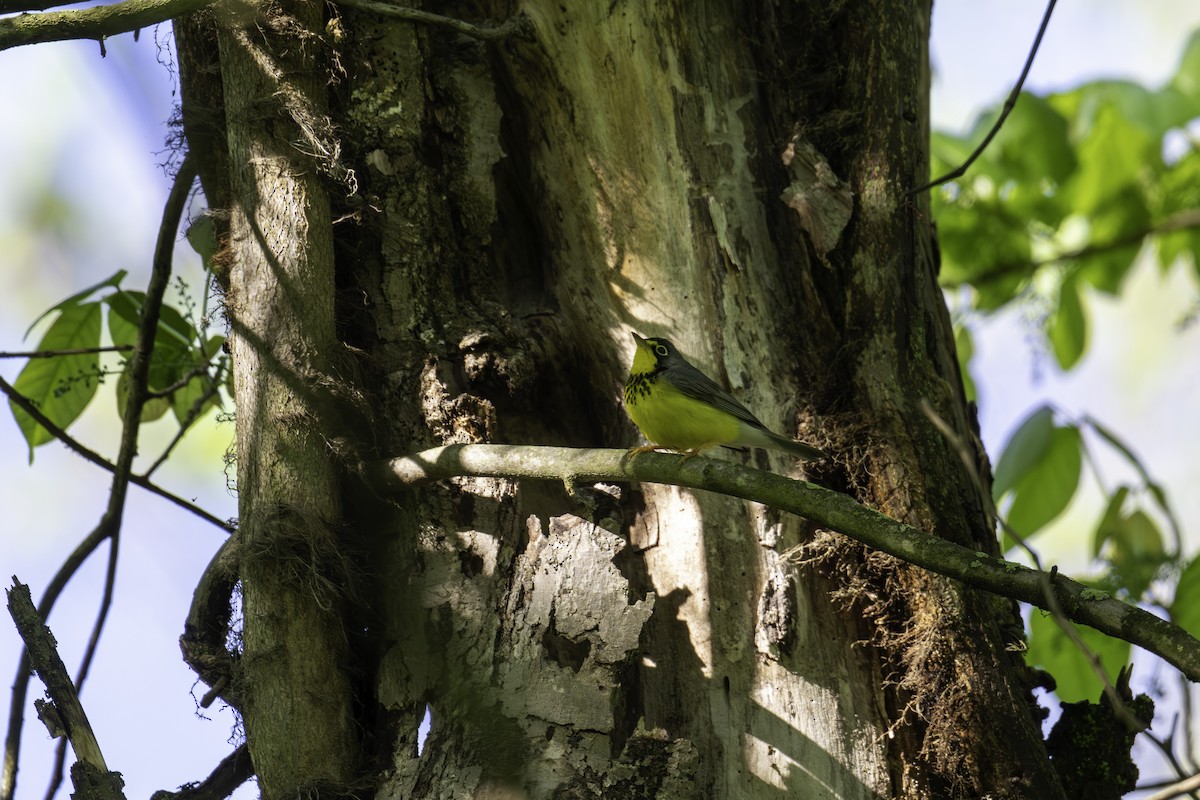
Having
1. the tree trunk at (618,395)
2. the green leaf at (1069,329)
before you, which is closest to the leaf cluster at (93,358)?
the tree trunk at (618,395)

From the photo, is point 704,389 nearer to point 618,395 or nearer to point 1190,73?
point 618,395

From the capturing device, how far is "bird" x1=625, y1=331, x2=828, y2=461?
12.3ft

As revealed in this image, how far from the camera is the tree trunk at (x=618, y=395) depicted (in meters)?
3.29

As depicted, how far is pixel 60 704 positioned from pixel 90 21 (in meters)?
1.85

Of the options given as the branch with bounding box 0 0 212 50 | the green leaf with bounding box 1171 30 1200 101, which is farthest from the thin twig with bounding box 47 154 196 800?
the green leaf with bounding box 1171 30 1200 101

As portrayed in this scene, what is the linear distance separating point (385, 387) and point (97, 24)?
1.50 metres

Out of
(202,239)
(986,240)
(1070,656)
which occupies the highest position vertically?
(986,240)

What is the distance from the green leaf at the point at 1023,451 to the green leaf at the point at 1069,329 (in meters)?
1.17

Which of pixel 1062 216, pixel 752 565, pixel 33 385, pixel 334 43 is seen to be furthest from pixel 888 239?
pixel 33 385

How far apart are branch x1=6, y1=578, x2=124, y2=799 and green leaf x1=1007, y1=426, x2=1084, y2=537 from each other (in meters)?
3.44

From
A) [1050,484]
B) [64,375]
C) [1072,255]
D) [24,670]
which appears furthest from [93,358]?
[1072,255]

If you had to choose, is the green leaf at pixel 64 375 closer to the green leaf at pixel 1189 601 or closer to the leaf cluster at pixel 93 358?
the leaf cluster at pixel 93 358

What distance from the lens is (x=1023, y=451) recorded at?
170 inches

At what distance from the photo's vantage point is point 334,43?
13.0 ft
